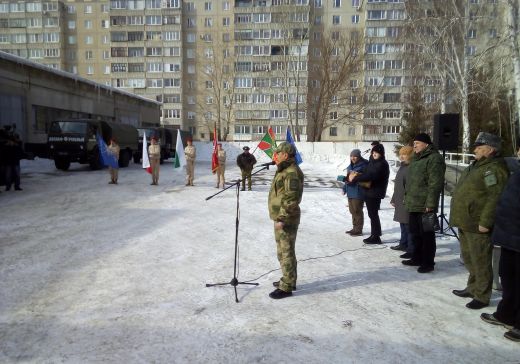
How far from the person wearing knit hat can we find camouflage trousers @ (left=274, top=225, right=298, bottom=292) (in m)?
2.96

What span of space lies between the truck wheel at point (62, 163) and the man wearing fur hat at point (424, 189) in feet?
54.9

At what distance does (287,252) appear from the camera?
4.17 meters

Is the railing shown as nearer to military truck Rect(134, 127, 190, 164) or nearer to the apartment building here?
military truck Rect(134, 127, 190, 164)

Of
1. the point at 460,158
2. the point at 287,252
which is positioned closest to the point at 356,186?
the point at 287,252

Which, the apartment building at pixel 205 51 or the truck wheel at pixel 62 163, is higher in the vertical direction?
the apartment building at pixel 205 51

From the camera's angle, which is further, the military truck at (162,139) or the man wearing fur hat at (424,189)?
the military truck at (162,139)

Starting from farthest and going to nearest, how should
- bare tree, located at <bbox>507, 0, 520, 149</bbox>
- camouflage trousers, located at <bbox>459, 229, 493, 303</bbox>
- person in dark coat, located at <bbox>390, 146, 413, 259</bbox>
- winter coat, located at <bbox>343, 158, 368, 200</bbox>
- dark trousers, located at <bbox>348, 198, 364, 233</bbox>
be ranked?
bare tree, located at <bbox>507, 0, 520, 149</bbox> < dark trousers, located at <bbox>348, 198, 364, 233</bbox> < winter coat, located at <bbox>343, 158, 368, 200</bbox> < person in dark coat, located at <bbox>390, 146, 413, 259</bbox> < camouflage trousers, located at <bbox>459, 229, 493, 303</bbox>

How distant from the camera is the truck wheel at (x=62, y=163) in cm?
1762

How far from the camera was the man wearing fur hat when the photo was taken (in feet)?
15.7

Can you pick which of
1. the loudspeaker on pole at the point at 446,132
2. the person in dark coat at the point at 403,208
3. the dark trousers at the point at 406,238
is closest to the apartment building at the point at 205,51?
the loudspeaker on pole at the point at 446,132

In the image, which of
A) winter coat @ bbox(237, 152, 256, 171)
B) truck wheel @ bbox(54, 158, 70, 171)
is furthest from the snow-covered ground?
truck wheel @ bbox(54, 158, 70, 171)

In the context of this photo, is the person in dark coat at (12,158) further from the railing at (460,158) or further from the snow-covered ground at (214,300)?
the railing at (460,158)

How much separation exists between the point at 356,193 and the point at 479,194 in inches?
121

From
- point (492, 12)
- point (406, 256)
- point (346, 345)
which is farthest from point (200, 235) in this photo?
point (492, 12)
